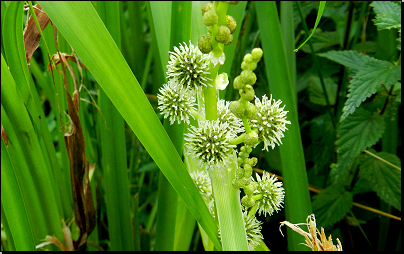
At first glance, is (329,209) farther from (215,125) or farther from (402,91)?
(215,125)

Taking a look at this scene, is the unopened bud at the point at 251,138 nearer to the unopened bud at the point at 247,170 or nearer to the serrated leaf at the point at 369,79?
the unopened bud at the point at 247,170

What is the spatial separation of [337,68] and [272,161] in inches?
30.4

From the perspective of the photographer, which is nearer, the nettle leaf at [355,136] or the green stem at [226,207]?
the green stem at [226,207]

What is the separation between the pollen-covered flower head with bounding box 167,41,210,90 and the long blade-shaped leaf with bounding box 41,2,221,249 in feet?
0.28

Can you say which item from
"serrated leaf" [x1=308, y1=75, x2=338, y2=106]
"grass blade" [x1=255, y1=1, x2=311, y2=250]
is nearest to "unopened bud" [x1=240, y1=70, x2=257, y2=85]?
"grass blade" [x1=255, y1=1, x2=311, y2=250]

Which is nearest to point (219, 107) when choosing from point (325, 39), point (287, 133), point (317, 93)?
point (287, 133)

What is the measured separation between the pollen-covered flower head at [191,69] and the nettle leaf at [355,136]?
33.4 inches

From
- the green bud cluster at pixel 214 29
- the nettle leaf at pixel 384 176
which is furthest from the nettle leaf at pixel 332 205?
the green bud cluster at pixel 214 29

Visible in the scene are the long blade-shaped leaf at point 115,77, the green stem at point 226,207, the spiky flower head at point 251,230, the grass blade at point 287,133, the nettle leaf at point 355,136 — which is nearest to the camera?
the long blade-shaped leaf at point 115,77

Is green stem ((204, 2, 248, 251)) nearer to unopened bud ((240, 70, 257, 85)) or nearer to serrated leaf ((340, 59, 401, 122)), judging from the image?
unopened bud ((240, 70, 257, 85))

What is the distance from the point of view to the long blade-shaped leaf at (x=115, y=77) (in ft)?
1.75

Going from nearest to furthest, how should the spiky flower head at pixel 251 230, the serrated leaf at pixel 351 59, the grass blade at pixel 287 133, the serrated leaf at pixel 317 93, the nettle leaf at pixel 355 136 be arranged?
1. the spiky flower head at pixel 251 230
2. the grass blade at pixel 287 133
3. the nettle leaf at pixel 355 136
4. the serrated leaf at pixel 351 59
5. the serrated leaf at pixel 317 93

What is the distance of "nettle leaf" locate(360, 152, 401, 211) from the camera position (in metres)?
1.34

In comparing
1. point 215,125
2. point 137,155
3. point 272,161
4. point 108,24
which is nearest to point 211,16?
point 215,125
